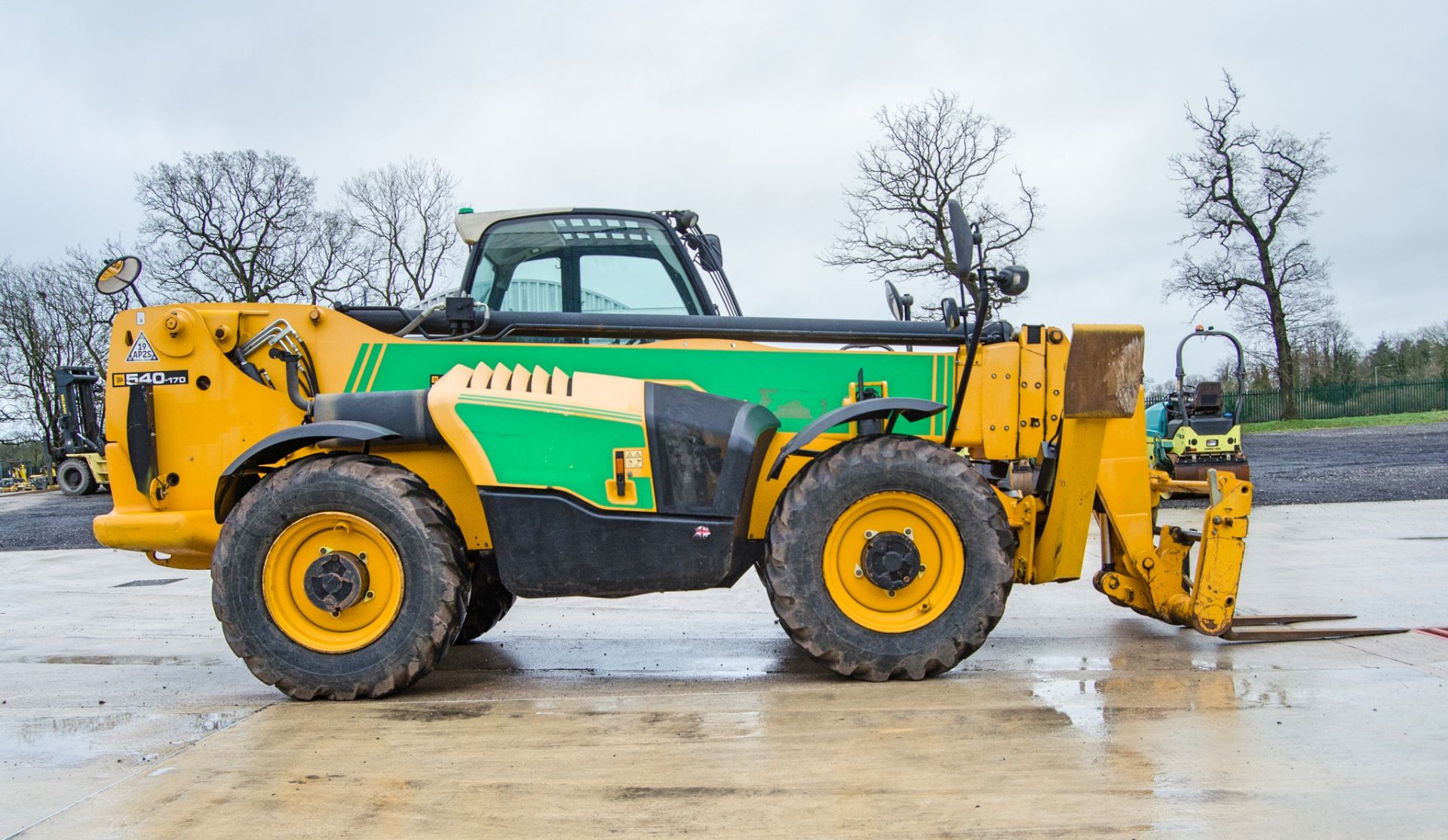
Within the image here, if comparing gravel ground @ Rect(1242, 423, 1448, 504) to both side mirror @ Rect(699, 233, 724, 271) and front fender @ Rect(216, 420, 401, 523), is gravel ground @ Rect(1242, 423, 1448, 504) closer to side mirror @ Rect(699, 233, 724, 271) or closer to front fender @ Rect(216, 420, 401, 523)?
side mirror @ Rect(699, 233, 724, 271)

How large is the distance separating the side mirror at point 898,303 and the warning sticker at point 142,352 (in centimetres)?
386

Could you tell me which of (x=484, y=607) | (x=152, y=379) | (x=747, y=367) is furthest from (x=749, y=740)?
(x=152, y=379)

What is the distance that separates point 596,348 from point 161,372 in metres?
2.17

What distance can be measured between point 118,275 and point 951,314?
Answer: 4.22 meters

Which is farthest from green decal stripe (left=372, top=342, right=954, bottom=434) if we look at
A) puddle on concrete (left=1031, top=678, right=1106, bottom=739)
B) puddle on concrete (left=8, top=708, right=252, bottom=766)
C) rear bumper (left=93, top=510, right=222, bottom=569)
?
puddle on concrete (left=8, top=708, right=252, bottom=766)

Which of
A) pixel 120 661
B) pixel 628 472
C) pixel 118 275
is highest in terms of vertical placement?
pixel 118 275

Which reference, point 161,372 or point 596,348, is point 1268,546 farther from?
point 161,372

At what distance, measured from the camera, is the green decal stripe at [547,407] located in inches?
193

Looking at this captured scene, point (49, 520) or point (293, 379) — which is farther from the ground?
point (293, 379)

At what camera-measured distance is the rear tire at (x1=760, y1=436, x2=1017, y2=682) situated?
4.84 m

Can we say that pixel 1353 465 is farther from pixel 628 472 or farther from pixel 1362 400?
pixel 1362 400

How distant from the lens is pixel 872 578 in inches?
192

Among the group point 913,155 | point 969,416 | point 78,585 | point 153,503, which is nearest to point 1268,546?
point 969,416

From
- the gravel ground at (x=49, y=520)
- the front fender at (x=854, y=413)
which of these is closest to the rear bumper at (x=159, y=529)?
the front fender at (x=854, y=413)
